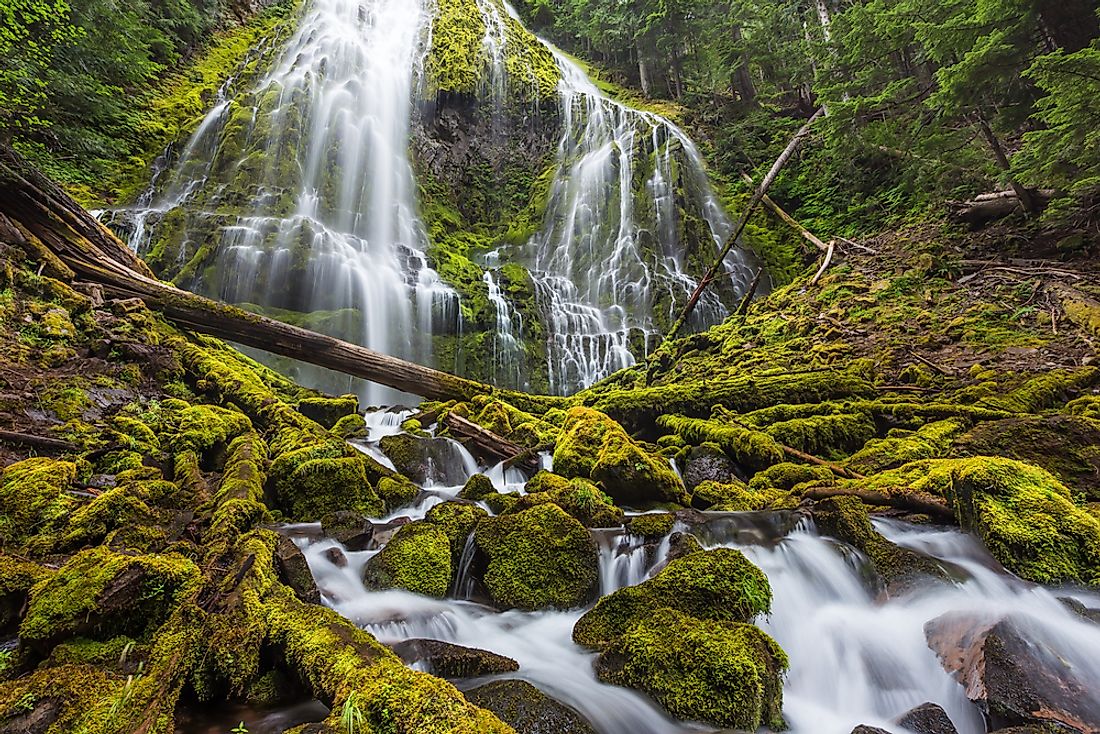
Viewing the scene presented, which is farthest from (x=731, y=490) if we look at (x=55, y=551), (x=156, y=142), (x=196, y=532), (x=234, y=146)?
(x=156, y=142)

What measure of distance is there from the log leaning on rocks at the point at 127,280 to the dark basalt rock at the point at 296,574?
15.4 feet

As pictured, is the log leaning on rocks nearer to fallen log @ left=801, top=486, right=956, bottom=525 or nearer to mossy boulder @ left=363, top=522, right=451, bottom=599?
mossy boulder @ left=363, top=522, right=451, bottom=599

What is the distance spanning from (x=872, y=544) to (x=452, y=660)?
304 centimetres

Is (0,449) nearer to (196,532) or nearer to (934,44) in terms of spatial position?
(196,532)

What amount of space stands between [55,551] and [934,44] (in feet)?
44.2

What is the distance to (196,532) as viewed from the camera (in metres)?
3.13

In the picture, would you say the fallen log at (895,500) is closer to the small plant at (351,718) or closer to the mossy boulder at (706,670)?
the mossy boulder at (706,670)

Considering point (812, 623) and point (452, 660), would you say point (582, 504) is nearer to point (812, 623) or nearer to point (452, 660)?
point (812, 623)

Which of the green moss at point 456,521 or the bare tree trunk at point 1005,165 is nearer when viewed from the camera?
the green moss at point 456,521

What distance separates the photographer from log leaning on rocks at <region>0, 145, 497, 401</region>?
6117mm

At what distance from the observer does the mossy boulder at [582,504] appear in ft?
14.2

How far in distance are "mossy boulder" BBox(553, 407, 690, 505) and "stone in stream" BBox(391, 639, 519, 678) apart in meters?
2.63

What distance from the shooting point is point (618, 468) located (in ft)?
17.1

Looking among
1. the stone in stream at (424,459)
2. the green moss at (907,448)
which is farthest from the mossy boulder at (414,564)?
the green moss at (907,448)
